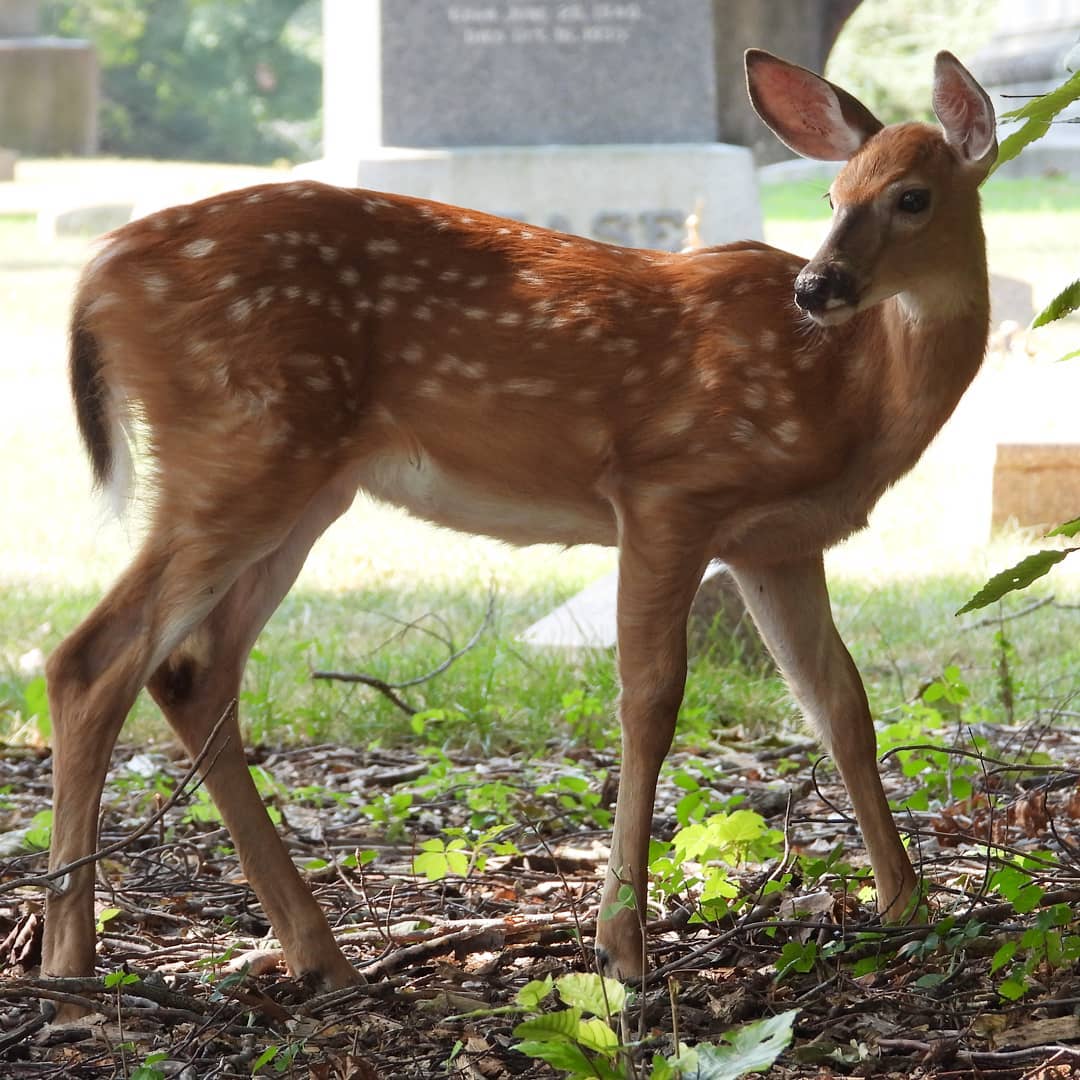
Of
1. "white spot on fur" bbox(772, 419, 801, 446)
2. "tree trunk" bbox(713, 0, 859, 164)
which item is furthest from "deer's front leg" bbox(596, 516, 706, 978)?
"tree trunk" bbox(713, 0, 859, 164)

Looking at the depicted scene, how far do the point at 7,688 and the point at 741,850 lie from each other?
9.51 ft

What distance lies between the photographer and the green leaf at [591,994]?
2369 mm

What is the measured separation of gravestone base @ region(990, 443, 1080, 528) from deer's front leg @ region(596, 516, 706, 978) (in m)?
4.47

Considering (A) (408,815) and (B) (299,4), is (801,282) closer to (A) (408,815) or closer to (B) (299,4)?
(A) (408,815)

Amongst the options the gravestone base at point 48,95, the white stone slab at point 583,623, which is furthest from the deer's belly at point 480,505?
the gravestone base at point 48,95

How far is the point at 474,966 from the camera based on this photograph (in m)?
3.32

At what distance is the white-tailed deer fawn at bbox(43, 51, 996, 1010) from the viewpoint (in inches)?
127

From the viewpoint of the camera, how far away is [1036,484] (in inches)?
298

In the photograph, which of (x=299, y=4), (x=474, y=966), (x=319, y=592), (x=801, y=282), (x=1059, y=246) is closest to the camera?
(x=801, y=282)

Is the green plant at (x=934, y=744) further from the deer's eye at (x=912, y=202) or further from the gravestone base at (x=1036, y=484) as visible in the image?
the gravestone base at (x=1036, y=484)

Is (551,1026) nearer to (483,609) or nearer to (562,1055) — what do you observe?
(562,1055)

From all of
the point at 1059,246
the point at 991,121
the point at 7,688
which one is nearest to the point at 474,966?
the point at 991,121

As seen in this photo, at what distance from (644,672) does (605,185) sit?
973 centimetres

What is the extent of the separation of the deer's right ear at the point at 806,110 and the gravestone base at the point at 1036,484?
165 inches
